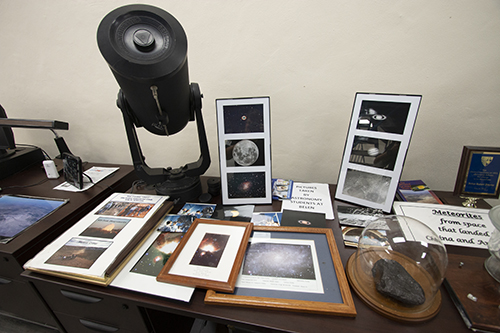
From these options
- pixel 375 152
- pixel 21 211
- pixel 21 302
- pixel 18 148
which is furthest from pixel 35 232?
pixel 375 152

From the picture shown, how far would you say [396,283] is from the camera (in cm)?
55

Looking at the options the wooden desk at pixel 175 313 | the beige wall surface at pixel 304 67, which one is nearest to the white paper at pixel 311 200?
the wooden desk at pixel 175 313

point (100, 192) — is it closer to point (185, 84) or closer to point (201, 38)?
point (185, 84)

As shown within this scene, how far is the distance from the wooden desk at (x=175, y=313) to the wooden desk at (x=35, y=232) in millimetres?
129

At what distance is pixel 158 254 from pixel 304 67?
3.15ft

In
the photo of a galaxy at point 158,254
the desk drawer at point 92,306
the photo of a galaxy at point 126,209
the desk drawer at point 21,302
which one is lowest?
the desk drawer at point 21,302

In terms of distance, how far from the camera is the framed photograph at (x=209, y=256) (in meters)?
0.60

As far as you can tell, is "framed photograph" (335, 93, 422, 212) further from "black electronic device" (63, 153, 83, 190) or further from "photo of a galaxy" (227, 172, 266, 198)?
"black electronic device" (63, 153, 83, 190)

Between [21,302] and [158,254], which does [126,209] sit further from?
[21,302]

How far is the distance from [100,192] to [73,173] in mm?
188

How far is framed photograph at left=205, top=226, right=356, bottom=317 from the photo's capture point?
0.54m

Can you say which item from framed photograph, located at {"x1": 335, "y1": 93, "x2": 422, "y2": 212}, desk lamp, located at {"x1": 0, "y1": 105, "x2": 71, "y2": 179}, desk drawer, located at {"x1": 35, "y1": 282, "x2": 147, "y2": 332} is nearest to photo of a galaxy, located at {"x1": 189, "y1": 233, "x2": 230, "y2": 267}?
desk drawer, located at {"x1": 35, "y1": 282, "x2": 147, "y2": 332}

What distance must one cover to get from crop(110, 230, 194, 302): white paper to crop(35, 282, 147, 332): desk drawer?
0.05 m

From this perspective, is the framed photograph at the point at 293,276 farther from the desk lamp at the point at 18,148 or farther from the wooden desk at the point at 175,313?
the desk lamp at the point at 18,148
